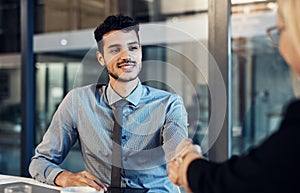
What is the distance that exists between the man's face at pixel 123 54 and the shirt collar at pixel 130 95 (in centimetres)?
5

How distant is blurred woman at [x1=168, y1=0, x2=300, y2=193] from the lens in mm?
836

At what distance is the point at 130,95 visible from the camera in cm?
171

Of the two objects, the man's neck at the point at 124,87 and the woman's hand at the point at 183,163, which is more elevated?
the man's neck at the point at 124,87

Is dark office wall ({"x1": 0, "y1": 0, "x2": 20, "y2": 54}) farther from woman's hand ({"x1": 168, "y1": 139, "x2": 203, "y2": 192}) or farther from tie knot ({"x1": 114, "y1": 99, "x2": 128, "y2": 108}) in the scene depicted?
woman's hand ({"x1": 168, "y1": 139, "x2": 203, "y2": 192})

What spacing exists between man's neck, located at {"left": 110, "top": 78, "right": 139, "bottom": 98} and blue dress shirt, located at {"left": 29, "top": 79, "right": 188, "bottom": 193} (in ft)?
0.06

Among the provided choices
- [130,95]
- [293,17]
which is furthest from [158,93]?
[293,17]

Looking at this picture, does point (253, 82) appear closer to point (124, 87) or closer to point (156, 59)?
point (156, 59)

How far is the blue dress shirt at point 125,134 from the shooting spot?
165 centimetres

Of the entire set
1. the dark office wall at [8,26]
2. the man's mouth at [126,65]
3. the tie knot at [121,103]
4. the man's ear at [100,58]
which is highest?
the dark office wall at [8,26]

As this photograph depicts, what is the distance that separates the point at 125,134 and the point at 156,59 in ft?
1.99

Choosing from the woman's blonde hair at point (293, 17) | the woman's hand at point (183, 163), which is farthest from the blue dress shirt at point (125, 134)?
the woman's blonde hair at point (293, 17)

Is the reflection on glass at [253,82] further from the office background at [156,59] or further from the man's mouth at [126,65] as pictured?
the man's mouth at [126,65]

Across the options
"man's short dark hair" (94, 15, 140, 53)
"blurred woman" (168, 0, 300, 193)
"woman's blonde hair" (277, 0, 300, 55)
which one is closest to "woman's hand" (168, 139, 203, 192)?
"blurred woman" (168, 0, 300, 193)

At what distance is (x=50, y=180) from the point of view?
1684 millimetres
